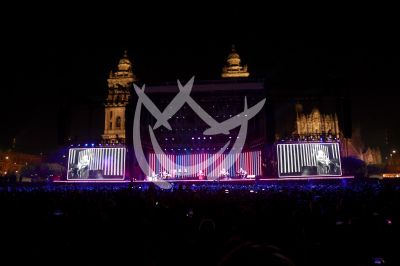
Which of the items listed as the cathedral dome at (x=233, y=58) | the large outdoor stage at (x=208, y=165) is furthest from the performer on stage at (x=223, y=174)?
the cathedral dome at (x=233, y=58)

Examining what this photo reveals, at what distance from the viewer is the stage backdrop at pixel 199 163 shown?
119 ft

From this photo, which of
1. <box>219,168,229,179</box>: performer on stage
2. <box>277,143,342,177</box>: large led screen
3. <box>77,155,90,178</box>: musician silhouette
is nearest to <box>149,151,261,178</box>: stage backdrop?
<box>219,168,229,179</box>: performer on stage

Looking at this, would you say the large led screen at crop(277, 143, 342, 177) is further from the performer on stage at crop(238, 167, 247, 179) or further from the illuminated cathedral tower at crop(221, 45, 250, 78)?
the illuminated cathedral tower at crop(221, 45, 250, 78)

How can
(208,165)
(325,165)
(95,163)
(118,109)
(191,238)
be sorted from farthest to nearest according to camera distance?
1. (118,109)
2. (208,165)
3. (95,163)
4. (325,165)
5. (191,238)

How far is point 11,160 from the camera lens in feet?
267

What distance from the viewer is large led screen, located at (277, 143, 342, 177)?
99.6 feet

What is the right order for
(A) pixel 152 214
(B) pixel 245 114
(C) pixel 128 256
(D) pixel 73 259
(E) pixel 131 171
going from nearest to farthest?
(C) pixel 128 256 → (D) pixel 73 259 → (A) pixel 152 214 → (E) pixel 131 171 → (B) pixel 245 114

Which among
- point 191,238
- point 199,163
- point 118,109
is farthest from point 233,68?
point 191,238

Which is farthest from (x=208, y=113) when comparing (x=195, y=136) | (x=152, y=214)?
(x=152, y=214)

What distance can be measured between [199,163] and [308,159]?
12826 millimetres

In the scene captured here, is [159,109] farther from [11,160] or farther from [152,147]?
[11,160]

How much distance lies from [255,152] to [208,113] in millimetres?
7139

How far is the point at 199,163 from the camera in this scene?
37.8m

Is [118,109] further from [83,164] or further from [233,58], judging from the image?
[83,164]
